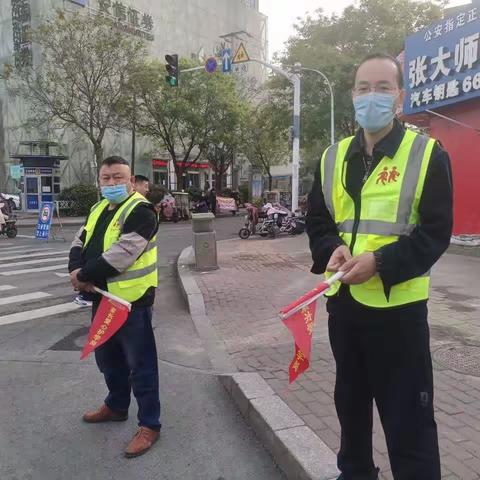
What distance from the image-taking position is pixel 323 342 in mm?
4934

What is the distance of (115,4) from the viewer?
102ft

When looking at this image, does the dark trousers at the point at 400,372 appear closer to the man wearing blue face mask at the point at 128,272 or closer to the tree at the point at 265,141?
the man wearing blue face mask at the point at 128,272

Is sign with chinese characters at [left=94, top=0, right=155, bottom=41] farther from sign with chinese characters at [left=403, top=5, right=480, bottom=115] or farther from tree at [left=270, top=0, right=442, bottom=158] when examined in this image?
sign with chinese characters at [left=403, top=5, right=480, bottom=115]

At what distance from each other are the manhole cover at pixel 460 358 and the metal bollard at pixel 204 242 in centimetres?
554

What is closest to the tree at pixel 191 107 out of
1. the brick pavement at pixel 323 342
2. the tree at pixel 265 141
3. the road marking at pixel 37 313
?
the tree at pixel 265 141

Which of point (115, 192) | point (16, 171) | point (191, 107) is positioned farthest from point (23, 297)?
point (16, 171)

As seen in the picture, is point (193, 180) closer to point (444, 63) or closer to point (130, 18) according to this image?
point (130, 18)

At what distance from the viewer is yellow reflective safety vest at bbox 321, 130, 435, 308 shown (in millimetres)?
1954

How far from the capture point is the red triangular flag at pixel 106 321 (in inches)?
119

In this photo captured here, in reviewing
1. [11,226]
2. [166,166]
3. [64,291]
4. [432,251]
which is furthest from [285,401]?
[166,166]

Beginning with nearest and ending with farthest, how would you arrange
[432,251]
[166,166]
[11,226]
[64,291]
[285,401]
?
1. [432,251]
2. [285,401]
3. [64,291]
4. [11,226]
5. [166,166]

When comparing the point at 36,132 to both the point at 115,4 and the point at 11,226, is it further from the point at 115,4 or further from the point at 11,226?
the point at 11,226

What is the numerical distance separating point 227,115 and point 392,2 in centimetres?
1015

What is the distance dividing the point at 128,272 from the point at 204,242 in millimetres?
6359
